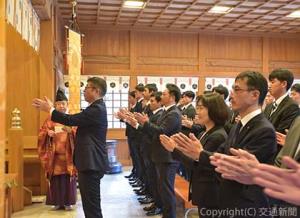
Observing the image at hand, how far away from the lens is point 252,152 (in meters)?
2.03

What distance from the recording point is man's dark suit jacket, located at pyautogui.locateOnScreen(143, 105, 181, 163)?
388 cm

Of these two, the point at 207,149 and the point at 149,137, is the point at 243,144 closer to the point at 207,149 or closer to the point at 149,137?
the point at 207,149

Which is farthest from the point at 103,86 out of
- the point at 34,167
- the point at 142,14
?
the point at 142,14

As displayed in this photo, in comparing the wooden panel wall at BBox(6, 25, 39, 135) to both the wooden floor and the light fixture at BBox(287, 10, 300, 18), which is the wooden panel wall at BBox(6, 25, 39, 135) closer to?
the wooden floor

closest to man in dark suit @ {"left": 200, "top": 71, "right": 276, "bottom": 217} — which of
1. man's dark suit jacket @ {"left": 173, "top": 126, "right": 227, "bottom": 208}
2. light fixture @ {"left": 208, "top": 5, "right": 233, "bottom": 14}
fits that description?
man's dark suit jacket @ {"left": 173, "top": 126, "right": 227, "bottom": 208}

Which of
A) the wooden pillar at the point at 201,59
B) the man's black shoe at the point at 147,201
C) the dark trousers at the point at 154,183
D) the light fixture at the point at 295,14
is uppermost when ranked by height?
the light fixture at the point at 295,14

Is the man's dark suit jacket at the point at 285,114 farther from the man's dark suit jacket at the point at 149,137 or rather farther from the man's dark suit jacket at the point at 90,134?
the man's dark suit jacket at the point at 90,134

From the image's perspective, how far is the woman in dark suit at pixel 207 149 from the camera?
2.54 metres

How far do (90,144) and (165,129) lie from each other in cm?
80

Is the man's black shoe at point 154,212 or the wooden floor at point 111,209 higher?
the man's black shoe at point 154,212

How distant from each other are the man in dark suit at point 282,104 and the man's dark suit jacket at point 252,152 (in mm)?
1010

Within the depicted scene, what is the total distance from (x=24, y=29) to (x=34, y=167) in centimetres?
205

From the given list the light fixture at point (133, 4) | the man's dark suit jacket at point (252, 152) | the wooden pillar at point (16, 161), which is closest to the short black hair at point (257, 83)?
the man's dark suit jacket at point (252, 152)

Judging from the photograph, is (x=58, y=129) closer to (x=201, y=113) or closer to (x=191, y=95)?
(x=191, y=95)
